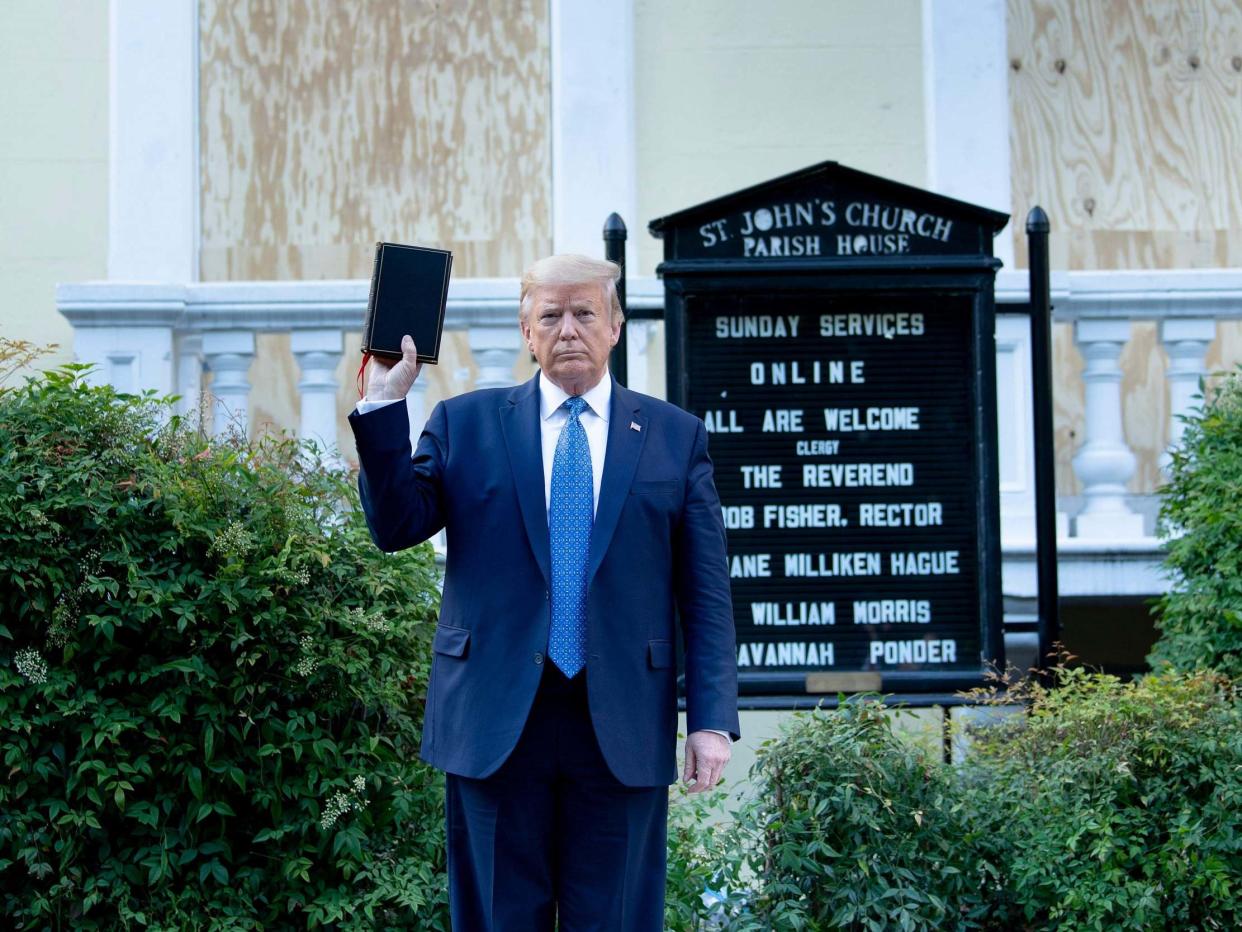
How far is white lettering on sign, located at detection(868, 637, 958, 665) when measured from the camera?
4.96m

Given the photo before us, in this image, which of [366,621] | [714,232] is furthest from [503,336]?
[366,621]

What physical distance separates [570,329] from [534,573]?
53 cm

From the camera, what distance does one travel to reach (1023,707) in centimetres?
478

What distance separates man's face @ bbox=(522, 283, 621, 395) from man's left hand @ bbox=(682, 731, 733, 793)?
82 cm

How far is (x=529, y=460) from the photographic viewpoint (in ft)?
10.8

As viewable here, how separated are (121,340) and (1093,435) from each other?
403 cm

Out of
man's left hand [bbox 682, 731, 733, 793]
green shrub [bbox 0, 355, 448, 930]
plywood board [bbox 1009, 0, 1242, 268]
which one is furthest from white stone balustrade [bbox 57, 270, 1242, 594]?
man's left hand [bbox 682, 731, 733, 793]

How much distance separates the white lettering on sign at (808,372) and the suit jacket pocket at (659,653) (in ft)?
6.12

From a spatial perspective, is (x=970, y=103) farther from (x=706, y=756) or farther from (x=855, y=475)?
(x=706, y=756)

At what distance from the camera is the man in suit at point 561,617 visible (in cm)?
313

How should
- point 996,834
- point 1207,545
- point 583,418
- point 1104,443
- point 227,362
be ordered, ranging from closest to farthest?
1. point 583,418
2. point 996,834
3. point 1207,545
4. point 1104,443
5. point 227,362

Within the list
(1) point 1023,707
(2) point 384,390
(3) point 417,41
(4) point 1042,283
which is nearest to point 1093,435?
(4) point 1042,283

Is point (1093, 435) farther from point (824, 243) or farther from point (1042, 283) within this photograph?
point (824, 243)

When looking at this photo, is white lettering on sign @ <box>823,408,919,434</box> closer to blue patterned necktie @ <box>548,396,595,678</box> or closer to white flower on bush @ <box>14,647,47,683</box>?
blue patterned necktie @ <box>548,396,595,678</box>
